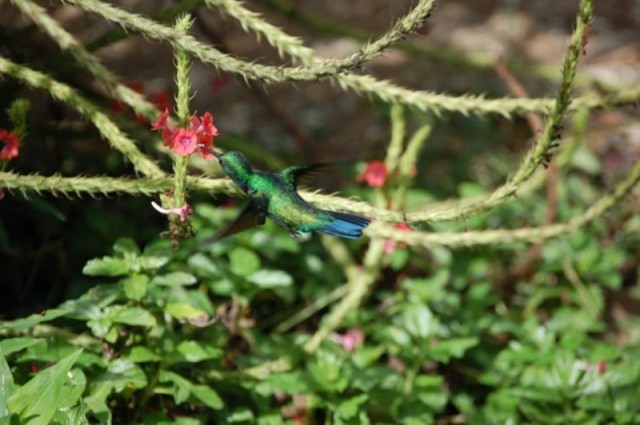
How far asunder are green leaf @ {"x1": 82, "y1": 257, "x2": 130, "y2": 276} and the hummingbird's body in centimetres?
47

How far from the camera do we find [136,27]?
6.25 feet

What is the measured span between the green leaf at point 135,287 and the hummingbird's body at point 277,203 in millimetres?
422

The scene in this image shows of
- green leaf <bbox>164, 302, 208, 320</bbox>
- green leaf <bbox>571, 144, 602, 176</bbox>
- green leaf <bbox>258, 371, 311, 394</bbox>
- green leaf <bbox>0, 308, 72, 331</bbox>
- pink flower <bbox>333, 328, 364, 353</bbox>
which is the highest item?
green leaf <bbox>571, 144, 602, 176</bbox>

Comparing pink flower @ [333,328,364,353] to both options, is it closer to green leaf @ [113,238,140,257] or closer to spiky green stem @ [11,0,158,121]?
green leaf @ [113,238,140,257]

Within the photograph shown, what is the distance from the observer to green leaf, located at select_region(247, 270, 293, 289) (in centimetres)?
250

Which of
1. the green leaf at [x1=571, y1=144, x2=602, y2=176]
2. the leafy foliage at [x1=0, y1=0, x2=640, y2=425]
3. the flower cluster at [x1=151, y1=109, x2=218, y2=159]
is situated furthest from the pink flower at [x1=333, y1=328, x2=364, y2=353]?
the green leaf at [x1=571, y1=144, x2=602, y2=176]

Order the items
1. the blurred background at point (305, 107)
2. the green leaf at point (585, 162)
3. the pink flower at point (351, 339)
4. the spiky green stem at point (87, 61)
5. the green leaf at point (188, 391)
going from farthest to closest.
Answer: the green leaf at point (585, 162), the blurred background at point (305, 107), the pink flower at point (351, 339), the spiky green stem at point (87, 61), the green leaf at point (188, 391)

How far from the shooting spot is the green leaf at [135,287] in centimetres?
213

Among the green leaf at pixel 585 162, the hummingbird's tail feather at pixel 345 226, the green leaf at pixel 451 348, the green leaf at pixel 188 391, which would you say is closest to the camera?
the hummingbird's tail feather at pixel 345 226

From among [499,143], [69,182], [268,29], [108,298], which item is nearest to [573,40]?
[268,29]

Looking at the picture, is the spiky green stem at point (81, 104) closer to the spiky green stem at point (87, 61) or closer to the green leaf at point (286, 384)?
the spiky green stem at point (87, 61)

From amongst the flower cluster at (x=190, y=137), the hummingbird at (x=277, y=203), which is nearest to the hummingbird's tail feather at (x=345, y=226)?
the hummingbird at (x=277, y=203)

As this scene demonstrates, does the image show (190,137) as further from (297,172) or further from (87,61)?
(87,61)

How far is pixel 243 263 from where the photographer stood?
2553 millimetres
